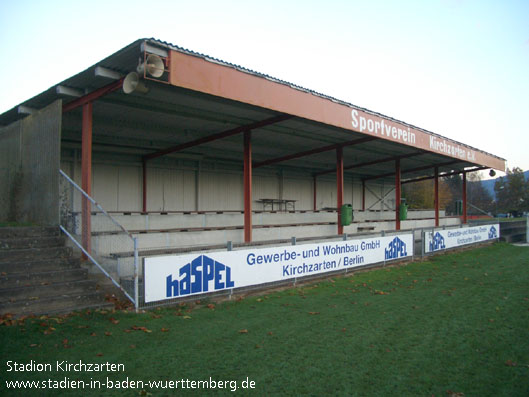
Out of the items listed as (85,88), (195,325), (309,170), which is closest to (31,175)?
(85,88)

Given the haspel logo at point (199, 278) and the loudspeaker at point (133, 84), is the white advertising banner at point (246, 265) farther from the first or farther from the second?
the loudspeaker at point (133, 84)

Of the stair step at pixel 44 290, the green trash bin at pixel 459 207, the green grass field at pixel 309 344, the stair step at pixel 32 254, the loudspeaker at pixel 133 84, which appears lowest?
the green grass field at pixel 309 344

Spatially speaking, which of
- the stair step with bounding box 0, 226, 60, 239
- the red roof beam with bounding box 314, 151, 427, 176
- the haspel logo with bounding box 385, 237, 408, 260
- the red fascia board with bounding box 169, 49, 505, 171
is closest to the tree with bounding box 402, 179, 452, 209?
the red roof beam with bounding box 314, 151, 427, 176

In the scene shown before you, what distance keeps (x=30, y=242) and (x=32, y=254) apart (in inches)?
16.6

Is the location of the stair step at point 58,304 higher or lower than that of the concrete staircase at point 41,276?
lower

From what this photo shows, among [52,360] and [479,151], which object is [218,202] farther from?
[52,360]

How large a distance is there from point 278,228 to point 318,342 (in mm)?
10199

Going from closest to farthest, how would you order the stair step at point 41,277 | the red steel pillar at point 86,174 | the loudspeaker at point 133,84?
the stair step at point 41,277, the loudspeaker at point 133,84, the red steel pillar at point 86,174

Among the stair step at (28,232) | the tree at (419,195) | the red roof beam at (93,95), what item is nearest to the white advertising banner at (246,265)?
the stair step at (28,232)

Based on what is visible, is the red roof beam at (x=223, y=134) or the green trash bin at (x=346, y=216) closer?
the red roof beam at (x=223, y=134)

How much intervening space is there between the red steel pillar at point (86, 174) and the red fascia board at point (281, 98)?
287 centimetres

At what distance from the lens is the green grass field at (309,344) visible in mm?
4289

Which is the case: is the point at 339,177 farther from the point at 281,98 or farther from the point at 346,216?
the point at 281,98

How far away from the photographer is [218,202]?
21.5 meters
